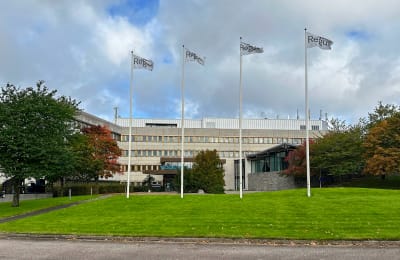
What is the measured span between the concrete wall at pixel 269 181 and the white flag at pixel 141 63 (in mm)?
32026

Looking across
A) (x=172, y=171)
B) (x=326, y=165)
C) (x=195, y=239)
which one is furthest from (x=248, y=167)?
(x=195, y=239)

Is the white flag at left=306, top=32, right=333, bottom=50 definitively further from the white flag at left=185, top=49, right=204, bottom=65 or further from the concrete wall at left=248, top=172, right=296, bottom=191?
the concrete wall at left=248, top=172, right=296, bottom=191

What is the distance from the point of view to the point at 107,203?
29.9m

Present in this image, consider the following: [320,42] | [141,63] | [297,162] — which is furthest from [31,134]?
[297,162]

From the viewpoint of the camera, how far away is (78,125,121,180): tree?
51.9 meters

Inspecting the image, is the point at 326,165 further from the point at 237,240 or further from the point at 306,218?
the point at 237,240

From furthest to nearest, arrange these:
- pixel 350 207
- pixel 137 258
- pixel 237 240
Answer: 1. pixel 350 207
2. pixel 237 240
3. pixel 137 258

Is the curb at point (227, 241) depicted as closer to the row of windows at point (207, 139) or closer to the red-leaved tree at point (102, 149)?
the red-leaved tree at point (102, 149)

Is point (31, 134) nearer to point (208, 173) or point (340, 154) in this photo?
point (208, 173)

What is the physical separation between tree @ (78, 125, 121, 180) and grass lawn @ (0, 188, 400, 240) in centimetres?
2442

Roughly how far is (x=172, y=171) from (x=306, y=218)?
49315 millimetres

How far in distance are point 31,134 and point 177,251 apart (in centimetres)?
2165

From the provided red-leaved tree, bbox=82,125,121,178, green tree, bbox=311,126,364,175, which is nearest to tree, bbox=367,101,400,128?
green tree, bbox=311,126,364,175

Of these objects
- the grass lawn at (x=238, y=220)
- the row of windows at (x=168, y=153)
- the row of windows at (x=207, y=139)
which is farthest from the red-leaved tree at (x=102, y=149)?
the row of windows at (x=207, y=139)
